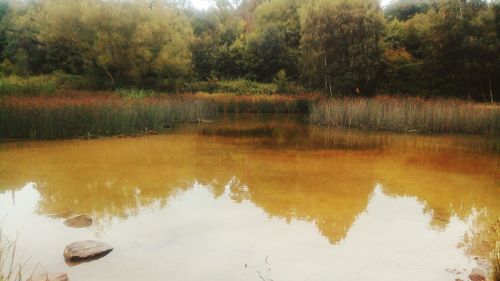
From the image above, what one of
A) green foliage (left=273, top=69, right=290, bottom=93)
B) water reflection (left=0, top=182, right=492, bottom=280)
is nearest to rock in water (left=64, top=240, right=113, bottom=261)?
water reflection (left=0, top=182, right=492, bottom=280)

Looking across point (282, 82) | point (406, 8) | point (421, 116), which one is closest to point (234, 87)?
point (282, 82)

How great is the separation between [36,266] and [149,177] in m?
3.24

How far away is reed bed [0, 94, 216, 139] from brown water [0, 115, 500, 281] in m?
0.72

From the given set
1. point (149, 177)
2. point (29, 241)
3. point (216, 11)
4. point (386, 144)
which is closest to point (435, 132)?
point (386, 144)

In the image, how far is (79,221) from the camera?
442cm

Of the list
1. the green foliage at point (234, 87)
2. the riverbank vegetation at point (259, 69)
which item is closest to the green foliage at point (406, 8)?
the riverbank vegetation at point (259, 69)

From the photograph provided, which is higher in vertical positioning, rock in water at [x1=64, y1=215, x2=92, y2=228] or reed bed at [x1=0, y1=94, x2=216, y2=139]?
reed bed at [x1=0, y1=94, x2=216, y2=139]

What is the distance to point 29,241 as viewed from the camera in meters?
3.91

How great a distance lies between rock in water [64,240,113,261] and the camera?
3.52 metres

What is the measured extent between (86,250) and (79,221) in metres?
0.90

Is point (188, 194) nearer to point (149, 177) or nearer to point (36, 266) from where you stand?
point (149, 177)

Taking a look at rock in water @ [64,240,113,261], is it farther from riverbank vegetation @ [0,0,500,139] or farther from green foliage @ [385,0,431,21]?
green foliage @ [385,0,431,21]

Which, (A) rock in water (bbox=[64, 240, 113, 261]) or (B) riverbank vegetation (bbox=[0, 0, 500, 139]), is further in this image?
(B) riverbank vegetation (bbox=[0, 0, 500, 139])

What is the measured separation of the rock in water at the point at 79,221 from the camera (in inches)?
171
